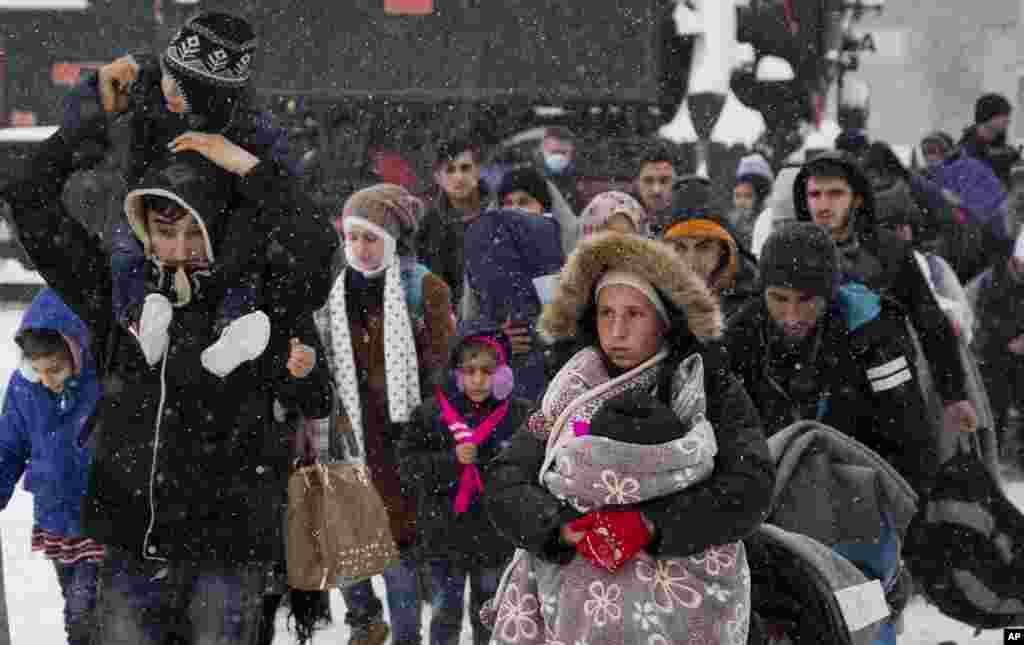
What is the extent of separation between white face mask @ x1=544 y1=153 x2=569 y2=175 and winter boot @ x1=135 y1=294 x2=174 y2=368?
7.75 m

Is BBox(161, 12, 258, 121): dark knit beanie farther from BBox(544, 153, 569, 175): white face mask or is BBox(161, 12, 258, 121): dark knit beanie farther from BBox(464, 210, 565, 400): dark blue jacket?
BBox(544, 153, 569, 175): white face mask

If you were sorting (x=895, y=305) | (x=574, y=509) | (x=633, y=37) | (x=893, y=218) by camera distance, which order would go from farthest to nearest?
(x=633, y=37) < (x=893, y=218) < (x=895, y=305) < (x=574, y=509)

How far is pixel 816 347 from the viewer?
5461mm

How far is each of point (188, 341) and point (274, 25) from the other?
12768mm

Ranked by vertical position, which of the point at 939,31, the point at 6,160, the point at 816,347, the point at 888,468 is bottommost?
the point at 888,468

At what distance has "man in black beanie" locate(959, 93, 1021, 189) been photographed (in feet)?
45.3

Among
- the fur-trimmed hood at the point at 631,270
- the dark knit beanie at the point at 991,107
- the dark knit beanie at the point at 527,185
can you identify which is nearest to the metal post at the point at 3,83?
the dark knit beanie at the point at 991,107

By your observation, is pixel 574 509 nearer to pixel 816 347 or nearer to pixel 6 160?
pixel 816 347

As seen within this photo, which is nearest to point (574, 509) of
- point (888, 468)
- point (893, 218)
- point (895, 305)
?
point (888, 468)

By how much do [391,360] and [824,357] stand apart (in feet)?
6.84

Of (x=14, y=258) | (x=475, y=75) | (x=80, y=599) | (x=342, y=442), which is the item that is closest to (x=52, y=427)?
(x=80, y=599)

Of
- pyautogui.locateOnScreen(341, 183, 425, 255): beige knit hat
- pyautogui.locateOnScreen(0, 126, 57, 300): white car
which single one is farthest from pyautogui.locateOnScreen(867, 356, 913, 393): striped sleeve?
pyautogui.locateOnScreen(0, 126, 57, 300): white car

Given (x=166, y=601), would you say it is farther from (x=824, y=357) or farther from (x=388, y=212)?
(x=388, y=212)

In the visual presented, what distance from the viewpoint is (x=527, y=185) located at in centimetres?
868
